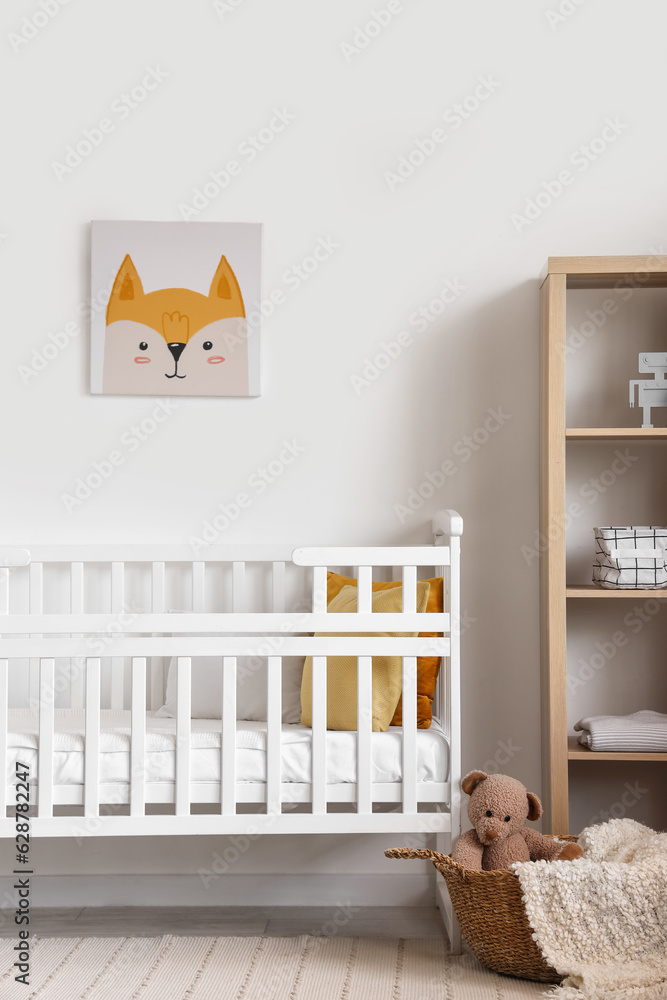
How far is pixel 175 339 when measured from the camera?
7.16 ft

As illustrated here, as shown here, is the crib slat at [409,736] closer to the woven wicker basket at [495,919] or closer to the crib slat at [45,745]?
the woven wicker basket at [495,919]

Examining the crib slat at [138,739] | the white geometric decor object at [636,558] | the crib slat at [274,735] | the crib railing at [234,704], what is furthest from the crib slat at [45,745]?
the white geometric decor object at [636,558]

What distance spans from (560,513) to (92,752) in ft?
3.65

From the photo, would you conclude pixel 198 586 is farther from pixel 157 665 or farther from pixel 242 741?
pixel 242 741

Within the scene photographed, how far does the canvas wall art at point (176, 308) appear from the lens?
2.18 meters

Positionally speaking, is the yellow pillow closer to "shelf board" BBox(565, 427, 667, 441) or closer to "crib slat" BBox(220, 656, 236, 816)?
"crib slat" BBox(220, 656, 236, 816)

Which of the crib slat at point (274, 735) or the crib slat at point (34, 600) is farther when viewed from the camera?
the crib slat at point (34, 600)

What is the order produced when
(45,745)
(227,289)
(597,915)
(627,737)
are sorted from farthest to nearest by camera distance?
(227,289) < (627,737) < (45,745) < (597,915)

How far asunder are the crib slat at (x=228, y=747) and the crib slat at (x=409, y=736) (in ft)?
1.11

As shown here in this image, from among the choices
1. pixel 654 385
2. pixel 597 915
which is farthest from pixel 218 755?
pixel 654 385

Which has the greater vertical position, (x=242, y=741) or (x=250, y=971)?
(x=242, y=741)

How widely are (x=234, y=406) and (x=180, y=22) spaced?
988 millimetres

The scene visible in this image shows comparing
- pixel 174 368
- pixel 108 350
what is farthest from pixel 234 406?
pixel 108 350

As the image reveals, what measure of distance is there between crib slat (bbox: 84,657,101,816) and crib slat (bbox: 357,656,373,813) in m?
0.51
